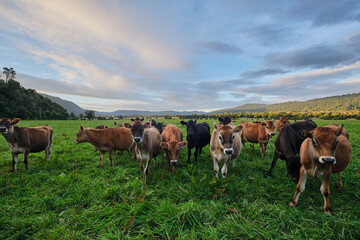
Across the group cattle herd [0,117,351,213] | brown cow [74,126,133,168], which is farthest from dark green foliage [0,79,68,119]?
brown cow [74,126,133,168]

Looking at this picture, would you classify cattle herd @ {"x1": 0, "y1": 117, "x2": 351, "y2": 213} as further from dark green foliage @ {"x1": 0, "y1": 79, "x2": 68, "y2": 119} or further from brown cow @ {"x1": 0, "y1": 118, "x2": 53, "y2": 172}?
dark green foliage @ {"x1": 0, "y1": 79, "x2": 68, "y2": 119}

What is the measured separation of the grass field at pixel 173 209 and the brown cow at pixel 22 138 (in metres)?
1.63

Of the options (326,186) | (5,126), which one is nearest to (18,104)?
(5,126)

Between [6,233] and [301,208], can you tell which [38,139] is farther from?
[301,208]

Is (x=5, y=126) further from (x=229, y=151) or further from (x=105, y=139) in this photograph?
(x=229, y=151)

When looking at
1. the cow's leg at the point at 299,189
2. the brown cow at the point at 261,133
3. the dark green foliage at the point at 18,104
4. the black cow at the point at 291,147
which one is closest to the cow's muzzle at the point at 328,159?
the cow's leg at the point at 299,189

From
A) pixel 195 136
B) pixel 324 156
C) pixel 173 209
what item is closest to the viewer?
pixel 324 156

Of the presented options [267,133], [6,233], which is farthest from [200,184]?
[267,133]

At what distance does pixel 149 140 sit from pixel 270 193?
4760 mm

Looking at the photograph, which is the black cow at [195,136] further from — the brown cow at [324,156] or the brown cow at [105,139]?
the brown cow at [324,156]

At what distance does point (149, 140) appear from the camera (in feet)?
20.8

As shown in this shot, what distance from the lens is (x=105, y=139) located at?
26.1 feet

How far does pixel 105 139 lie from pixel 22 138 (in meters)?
3.45

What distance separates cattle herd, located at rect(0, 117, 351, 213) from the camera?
366cm
